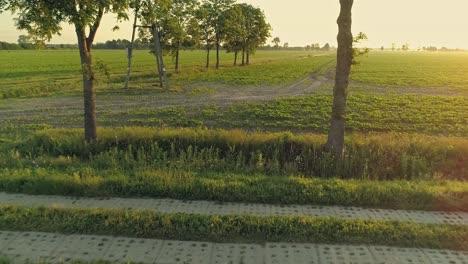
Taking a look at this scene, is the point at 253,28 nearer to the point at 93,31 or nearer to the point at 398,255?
the point at 93,31

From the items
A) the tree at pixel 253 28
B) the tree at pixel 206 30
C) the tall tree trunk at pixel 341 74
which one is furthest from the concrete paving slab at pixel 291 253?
the tree at pixel 253 28

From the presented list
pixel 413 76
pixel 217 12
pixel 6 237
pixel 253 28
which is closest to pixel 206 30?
pixel 217 12

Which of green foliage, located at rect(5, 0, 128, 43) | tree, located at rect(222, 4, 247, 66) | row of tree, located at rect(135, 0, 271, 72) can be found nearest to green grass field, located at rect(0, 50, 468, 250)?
green foliage, located at rect(5, 0, 128, 43)

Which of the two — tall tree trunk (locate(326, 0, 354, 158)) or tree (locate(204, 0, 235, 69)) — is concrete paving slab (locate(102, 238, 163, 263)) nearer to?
tall tree trunk (locate(326, 0, 354, 158))

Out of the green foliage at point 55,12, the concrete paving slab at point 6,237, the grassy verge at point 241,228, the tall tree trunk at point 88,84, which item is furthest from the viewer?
the tall tree trunk at point 88,84

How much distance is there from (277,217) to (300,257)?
929mm

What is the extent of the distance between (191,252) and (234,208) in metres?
1.48

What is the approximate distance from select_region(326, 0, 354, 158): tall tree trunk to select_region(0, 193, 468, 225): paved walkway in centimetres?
269

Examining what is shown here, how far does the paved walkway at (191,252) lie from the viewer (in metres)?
4.38

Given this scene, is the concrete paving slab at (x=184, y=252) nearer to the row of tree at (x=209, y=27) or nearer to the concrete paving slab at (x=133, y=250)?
the concrete paving slab at (x=133, y=250)

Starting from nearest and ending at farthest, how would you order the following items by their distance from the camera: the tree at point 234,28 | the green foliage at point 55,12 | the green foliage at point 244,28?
the green foliage at point 55,12 → the tree at point 234,28 → the green foliage at point 244,28

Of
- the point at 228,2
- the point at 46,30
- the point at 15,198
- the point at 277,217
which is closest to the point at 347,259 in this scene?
the point at 277,217

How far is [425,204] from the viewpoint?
6.02 metres

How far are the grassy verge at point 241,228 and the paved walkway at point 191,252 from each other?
0.15 metres
